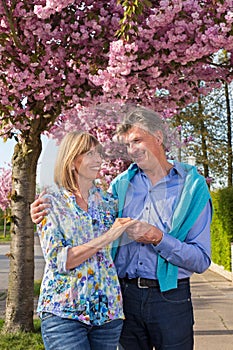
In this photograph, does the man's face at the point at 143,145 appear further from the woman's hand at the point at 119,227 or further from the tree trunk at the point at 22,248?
the tree trunk at the point at 22,248

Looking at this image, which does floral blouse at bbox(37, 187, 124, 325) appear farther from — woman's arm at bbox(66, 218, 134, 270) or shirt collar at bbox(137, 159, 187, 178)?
shirt collar at bbox(137, 159, 187, 178)

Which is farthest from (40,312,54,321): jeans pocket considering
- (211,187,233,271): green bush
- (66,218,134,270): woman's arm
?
(211,187,233,271): green bush

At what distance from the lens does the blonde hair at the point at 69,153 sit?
8.68ft

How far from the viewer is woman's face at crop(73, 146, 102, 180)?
266 cm

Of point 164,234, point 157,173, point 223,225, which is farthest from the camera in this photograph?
point 223,225

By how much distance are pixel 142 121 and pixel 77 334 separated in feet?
3.22

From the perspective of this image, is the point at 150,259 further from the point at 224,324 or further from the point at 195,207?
the point at 224,324

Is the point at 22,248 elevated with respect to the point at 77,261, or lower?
elevated

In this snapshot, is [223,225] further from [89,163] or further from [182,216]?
[89,163]

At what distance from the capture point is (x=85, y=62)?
19.9 ft

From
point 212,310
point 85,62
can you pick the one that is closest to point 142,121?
point 85,62

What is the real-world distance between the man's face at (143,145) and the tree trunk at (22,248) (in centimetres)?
420

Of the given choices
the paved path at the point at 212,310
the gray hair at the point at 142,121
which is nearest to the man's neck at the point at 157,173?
the gray hair at the point at 142,121

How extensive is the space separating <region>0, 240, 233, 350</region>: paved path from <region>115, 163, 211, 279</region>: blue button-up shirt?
81 cm
